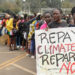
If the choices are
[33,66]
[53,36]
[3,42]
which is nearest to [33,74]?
[33,66]

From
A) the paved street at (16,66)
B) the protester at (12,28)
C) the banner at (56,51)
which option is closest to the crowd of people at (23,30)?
the protester at (12,28)

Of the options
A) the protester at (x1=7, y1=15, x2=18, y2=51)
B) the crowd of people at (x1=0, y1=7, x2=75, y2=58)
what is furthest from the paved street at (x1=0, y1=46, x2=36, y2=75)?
the protester at (x1=7, y1=15, x2=18, y2=51)

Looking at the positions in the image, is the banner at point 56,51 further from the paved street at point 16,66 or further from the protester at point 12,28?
the protester at point 12,28

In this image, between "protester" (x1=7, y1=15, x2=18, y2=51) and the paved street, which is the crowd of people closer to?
"protester" (x1=7, y1=15, x2=18, y2=51)

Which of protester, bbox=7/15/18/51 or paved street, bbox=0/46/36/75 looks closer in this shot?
paved street, bbox=0/46/36/75

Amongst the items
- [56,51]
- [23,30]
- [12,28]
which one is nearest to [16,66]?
[56,51]

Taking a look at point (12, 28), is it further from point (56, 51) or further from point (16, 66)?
point (56, 51)

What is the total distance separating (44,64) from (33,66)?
256 cm

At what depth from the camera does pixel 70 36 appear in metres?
3.91

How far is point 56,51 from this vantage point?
3955 millimetres

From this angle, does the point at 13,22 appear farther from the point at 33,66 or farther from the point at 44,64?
the point at 44,64

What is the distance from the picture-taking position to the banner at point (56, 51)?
3893 millimetres

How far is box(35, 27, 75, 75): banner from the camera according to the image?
3893 mm

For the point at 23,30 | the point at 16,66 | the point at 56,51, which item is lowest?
the point at 16,66
